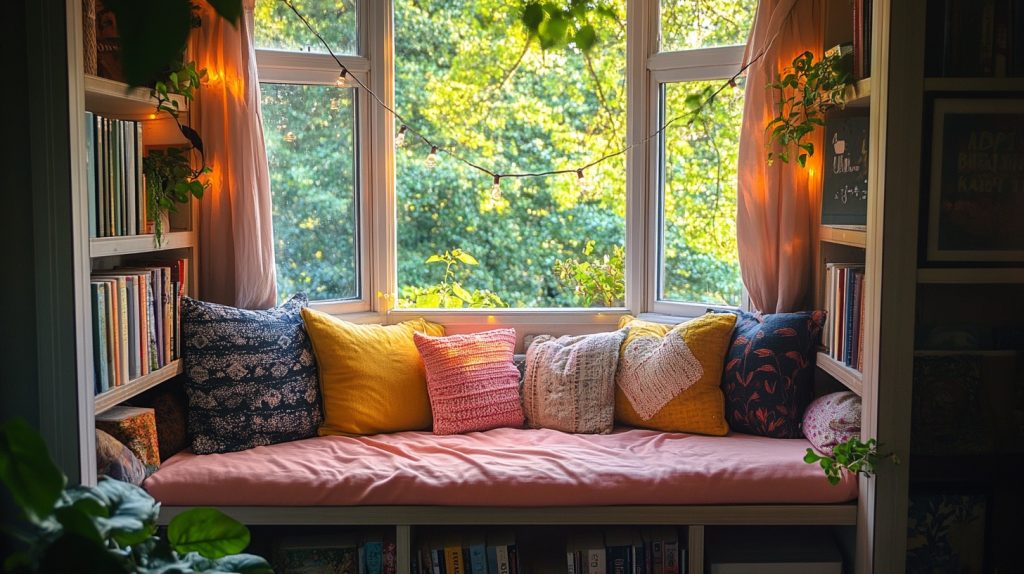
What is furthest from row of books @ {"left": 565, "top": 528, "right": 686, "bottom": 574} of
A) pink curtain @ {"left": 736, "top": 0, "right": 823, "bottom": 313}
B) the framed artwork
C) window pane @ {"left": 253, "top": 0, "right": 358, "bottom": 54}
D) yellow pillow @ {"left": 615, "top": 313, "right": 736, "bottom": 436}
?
window pane @ {"left": 253, "top": 0, "right": 358, "bottom": 54}

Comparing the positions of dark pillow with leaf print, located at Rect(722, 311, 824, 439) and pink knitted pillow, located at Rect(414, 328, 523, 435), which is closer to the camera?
dark pillow with leaf print, located at Rect(722, 311, 824, 439)

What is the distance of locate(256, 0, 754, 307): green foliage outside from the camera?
11.6 feet

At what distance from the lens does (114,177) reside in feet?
8.39

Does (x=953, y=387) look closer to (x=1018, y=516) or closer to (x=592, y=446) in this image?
(x=1018, y=516)

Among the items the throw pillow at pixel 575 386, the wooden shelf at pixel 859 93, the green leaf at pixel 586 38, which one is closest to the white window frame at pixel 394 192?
the throw pillow at pixel 575 386

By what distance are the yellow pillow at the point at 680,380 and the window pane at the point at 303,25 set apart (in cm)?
161

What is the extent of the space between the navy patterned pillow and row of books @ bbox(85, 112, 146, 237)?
0.42 metres

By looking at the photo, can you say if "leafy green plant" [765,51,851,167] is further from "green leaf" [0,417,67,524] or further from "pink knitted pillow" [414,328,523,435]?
"green leaf" [0,417,67,524]

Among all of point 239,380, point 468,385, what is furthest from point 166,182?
point 468,385

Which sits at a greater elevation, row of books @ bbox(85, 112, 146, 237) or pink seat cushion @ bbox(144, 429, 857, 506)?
row of books @ bbox(85, 112, 146, 237)

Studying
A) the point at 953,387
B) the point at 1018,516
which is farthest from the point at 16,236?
the point at 1018,516

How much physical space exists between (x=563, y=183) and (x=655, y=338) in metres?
1.81

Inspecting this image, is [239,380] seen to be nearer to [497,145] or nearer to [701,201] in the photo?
[701,201]

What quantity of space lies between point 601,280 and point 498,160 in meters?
1.43
